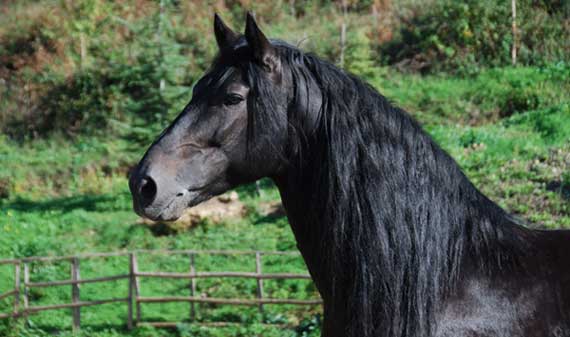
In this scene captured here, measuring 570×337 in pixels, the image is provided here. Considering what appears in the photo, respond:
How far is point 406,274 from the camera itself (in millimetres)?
2348

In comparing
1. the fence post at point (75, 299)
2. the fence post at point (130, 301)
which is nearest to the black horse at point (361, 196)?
the fence post at point (130, 301)

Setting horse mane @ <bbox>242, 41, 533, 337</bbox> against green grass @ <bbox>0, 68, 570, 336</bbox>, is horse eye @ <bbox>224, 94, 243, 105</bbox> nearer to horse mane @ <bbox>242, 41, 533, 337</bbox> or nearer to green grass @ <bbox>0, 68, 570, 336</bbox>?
horse mane @ <bbox>242, 41, 533, 337</bbox>

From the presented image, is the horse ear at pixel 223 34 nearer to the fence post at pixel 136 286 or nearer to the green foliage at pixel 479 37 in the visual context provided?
the fence post at pixel 136 286

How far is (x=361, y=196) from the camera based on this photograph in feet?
7.74

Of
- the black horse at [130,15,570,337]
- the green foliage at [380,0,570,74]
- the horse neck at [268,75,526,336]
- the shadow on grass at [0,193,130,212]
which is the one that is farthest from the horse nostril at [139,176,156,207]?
the green foliage at [380,0,570,74]

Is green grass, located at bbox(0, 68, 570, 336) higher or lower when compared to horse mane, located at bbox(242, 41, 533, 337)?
lower

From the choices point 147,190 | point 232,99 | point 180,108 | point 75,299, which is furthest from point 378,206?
point 180,108

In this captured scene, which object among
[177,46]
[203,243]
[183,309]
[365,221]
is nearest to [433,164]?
[365,221]

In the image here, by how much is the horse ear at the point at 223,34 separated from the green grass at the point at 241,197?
15.5 ft

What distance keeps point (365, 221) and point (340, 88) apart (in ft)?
1.55

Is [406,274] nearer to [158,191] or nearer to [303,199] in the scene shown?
[303,199]

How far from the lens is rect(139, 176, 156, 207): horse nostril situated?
2344 millimetres

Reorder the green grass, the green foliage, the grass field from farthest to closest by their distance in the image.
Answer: the green foliage
the grass field
the green grass

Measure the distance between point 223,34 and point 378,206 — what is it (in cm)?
87
